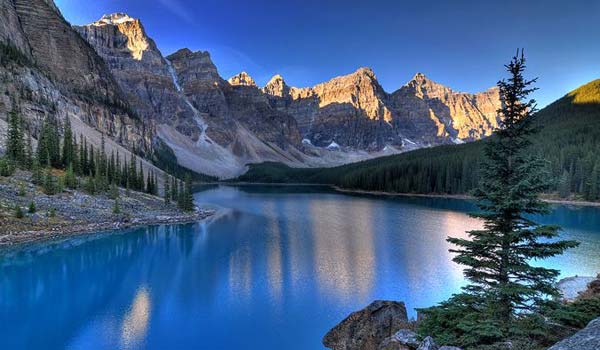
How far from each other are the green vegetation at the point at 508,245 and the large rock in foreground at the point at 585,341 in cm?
217

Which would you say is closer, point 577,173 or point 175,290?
point 175,290

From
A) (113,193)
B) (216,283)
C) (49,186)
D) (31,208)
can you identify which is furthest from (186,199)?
(216,283)

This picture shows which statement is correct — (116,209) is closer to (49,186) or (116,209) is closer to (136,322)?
(49,186)

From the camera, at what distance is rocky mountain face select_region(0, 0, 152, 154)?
85287mm

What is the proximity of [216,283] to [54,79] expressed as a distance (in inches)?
4791

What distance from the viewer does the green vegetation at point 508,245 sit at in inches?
457

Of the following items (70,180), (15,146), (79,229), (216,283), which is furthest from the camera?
(15,146)

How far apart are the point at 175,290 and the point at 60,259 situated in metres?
15.7

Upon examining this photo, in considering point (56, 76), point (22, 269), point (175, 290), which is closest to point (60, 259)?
point (22, 269)

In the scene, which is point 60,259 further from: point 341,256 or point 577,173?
point 577,173

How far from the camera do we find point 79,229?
45.2 m

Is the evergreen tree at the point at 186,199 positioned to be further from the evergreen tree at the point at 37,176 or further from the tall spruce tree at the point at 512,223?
the tall spruce tree at the point at 512,223

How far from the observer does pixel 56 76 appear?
124 metres

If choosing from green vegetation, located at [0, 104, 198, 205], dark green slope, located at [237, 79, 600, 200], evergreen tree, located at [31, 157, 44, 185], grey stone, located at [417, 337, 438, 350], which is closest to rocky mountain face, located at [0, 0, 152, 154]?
green vegetation, located at [0, 104, 198, 205]
